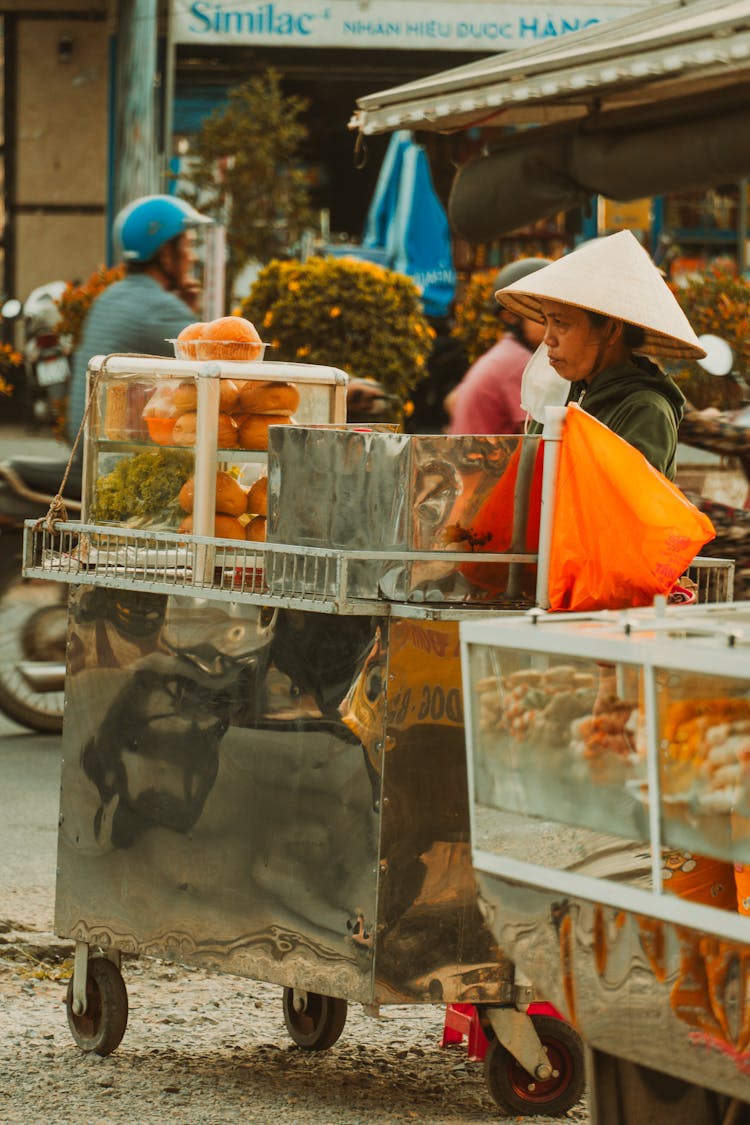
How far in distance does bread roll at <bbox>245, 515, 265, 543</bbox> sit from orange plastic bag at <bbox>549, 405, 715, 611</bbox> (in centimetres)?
82

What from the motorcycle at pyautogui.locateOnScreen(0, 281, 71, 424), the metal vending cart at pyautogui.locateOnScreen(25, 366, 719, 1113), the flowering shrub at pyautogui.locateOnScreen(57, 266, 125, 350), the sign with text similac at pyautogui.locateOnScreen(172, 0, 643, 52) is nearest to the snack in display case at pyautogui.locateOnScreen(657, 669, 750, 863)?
the metal vending cart at pyautogui.locateOnScreen(25, 366, 719, 1113)

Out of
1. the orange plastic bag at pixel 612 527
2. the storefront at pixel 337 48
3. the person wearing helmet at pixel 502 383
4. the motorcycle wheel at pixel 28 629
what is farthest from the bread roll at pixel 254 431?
the storefront at pixel 337 48

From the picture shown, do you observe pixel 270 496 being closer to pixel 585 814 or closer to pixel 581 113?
pixel 585 814

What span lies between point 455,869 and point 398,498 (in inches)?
29.4

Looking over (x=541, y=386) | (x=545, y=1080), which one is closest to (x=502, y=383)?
(x=541, y=386)

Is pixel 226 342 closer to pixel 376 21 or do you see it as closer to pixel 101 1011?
pixel 101 1011

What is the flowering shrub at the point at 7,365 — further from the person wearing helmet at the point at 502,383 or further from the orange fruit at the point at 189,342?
the orange fruit at the point at 189,342

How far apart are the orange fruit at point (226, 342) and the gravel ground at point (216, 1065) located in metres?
1.57

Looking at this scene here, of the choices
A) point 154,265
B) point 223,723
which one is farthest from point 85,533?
point 154,265

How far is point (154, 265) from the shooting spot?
6363 mm

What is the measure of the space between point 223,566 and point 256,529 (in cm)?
16

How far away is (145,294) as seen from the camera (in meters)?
6.27

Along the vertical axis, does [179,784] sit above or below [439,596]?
below

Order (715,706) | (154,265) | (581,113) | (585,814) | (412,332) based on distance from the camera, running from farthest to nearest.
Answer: (412,332)
(581,113)
(154,265)
(585,814)
(715,706)
